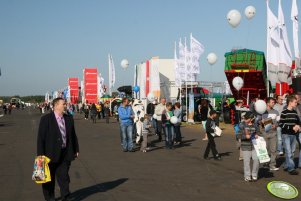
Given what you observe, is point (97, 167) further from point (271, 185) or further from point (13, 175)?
point (271, 185)

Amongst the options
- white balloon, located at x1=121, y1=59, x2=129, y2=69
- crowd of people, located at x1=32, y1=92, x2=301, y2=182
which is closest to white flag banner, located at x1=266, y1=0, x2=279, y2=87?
crowd of people, located at x1=32, y1=92, x2=301, y2=182

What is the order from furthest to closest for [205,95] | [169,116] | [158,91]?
[205,95] < [158,91] < [169,116]

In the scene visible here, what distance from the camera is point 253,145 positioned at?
33.0ft

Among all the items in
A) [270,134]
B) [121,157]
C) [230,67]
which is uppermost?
[230,67]

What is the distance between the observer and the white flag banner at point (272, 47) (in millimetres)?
19692

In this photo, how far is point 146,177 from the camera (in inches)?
412

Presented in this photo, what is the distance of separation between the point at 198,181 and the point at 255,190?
4.49 ft

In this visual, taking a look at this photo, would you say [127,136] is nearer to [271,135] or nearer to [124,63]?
[271,135]

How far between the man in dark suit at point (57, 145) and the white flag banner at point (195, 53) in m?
22.5

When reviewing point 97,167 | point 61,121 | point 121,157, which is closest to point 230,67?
point 121,157

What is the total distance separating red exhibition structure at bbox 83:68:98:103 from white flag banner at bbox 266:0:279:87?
3878 centimetres

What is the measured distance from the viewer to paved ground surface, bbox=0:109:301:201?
8484 mm

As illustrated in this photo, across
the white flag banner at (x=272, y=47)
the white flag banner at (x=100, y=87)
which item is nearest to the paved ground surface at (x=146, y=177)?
the white flag banner at (x=272, y=47)

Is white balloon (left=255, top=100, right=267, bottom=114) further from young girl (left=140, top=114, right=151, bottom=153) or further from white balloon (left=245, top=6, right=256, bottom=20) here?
white balloon (left=245, top=6, right=256, bottom=20)
